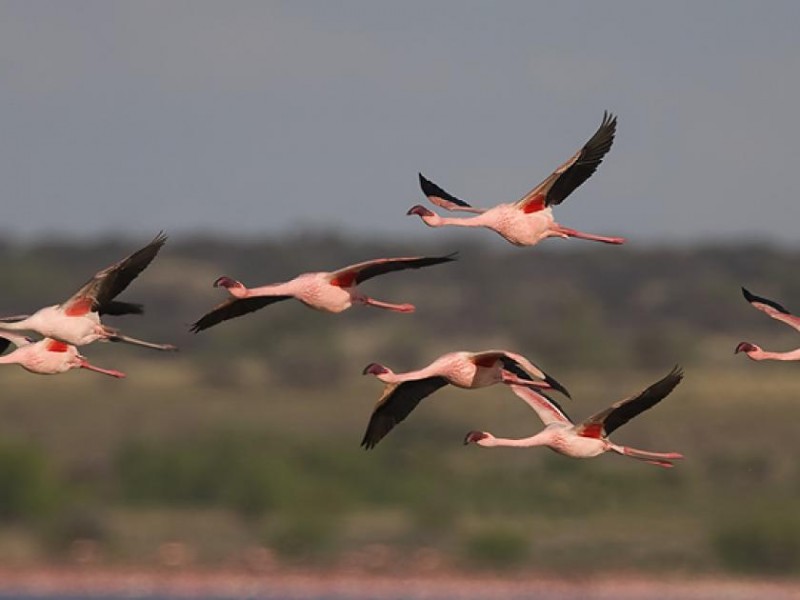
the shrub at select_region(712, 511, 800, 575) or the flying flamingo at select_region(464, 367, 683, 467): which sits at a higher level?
the flying flamingo at select_region(464, 367, 683, 467)

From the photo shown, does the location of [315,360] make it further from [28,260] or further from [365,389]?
[28,260]

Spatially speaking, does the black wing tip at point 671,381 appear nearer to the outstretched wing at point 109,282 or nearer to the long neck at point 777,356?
the long neck at point 777,356

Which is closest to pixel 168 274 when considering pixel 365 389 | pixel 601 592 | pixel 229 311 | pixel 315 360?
pixel 315 360

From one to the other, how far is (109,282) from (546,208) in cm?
314

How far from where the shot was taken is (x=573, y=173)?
17703 mm

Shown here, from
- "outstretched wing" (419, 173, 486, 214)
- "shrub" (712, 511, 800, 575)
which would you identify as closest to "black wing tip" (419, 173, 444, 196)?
"outstretched wing" (419, 173, 486, 214)

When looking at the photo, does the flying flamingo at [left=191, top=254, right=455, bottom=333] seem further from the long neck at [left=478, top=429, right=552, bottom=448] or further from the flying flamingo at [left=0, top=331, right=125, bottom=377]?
the long neck at [left=478, top=429, right=552, bottom=448]

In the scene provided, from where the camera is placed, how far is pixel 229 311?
60.0 feet

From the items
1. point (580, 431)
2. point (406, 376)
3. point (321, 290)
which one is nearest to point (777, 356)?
point (580, 431)

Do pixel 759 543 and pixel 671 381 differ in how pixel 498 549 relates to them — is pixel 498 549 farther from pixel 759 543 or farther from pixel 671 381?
pixel 671 381

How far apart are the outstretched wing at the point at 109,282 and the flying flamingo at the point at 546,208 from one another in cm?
249

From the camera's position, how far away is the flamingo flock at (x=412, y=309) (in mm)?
17484

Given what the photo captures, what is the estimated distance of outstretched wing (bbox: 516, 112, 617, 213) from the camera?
17.5 m

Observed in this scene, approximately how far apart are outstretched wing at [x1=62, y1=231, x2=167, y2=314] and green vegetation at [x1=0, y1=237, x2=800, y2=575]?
29.9 meters
